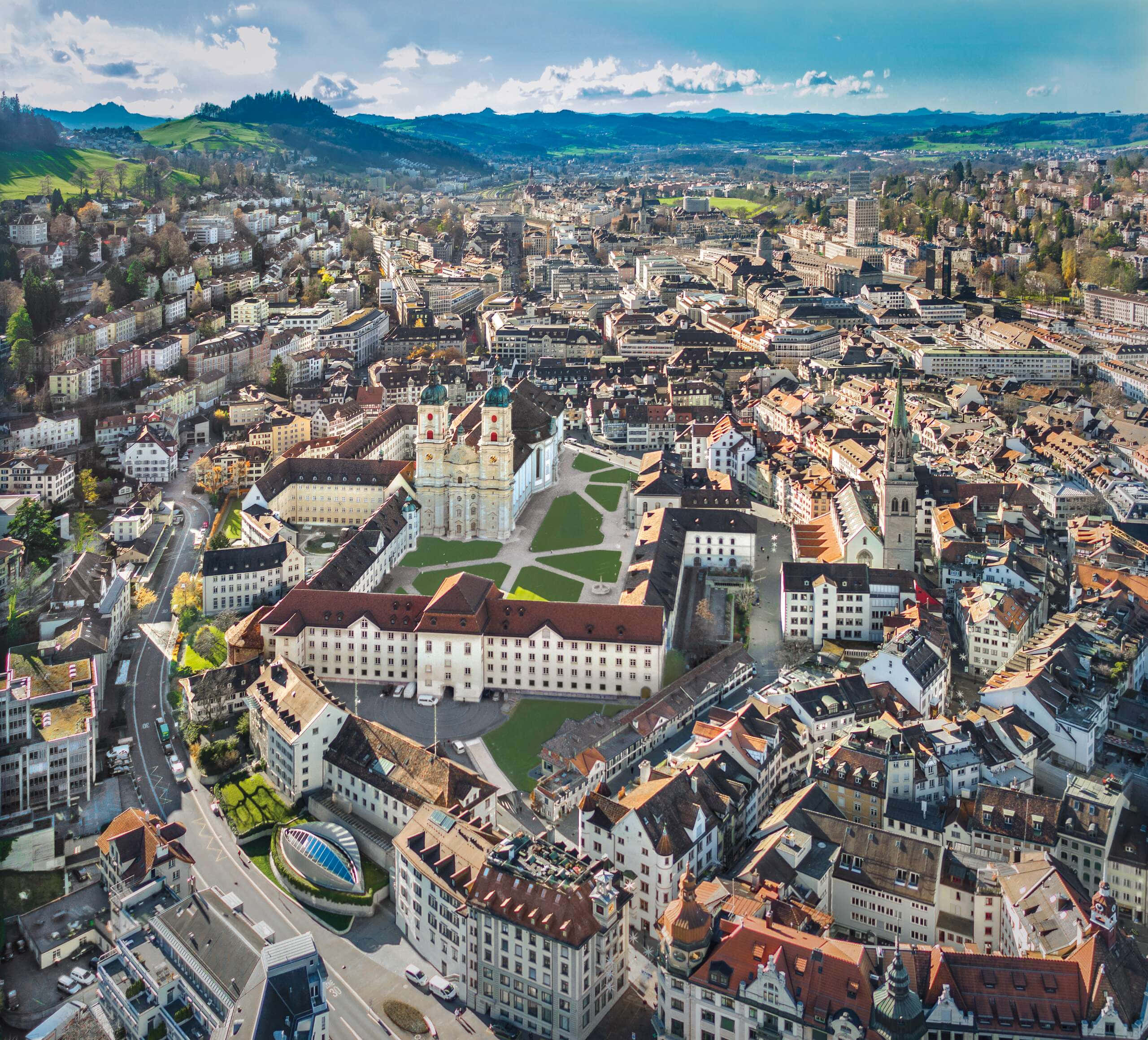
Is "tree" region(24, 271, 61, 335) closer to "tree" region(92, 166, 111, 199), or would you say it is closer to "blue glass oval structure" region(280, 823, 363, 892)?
"tree" region(92, 166, 111, 199)

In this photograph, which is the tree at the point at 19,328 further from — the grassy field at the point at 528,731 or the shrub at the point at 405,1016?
the shrub at the point at 405,1016

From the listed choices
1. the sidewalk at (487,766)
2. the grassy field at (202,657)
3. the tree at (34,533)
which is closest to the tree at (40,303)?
the tree at (34,533)

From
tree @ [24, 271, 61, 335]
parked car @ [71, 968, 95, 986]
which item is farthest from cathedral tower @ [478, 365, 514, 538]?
tree @ [24, 271, 61, 335]

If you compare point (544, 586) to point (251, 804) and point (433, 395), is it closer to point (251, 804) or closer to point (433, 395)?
point (433, 395)

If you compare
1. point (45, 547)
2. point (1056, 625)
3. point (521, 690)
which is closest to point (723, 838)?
point (521, 690)

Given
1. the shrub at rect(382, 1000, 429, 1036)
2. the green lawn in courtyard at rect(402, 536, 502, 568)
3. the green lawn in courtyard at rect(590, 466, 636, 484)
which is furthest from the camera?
the green lawn in courtyard at rect(590, 466, 636, 484)

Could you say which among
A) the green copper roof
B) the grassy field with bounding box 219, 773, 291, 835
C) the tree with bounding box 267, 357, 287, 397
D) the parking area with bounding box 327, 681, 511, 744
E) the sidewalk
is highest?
the green copper roof

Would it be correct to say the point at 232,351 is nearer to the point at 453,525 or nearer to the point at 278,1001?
the point at 453,525
